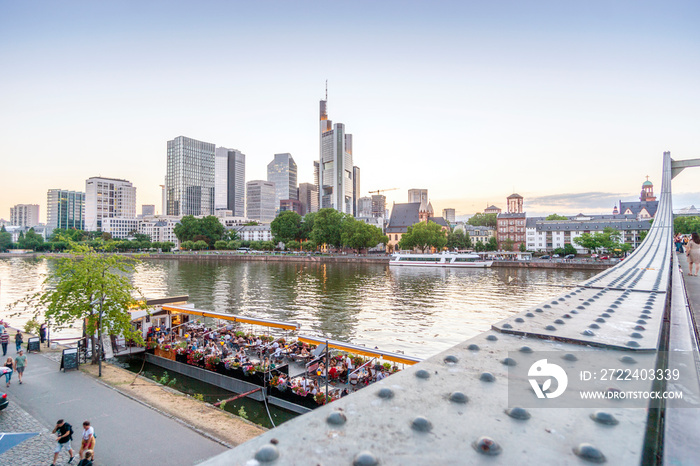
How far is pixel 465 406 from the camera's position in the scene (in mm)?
2336

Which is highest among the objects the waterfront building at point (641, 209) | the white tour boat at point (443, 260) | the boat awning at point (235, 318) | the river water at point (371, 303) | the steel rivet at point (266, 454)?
the waterfront building at point (641, 209)

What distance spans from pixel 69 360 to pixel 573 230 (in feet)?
422

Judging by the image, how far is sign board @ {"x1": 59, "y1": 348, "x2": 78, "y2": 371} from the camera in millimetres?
15266

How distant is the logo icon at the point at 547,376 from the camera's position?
2564mm

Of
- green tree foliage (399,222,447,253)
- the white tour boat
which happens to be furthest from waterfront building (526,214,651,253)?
the white tour boat

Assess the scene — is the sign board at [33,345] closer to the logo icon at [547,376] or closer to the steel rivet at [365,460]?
the steel rivet at [365,460]

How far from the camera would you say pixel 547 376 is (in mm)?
2842

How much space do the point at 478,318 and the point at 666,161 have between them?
34.0m

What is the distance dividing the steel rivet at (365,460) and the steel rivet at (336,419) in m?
0.33

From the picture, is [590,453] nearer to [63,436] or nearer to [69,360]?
[63,436]

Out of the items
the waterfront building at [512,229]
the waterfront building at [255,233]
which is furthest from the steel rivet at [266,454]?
the waterfront building at [255,233]

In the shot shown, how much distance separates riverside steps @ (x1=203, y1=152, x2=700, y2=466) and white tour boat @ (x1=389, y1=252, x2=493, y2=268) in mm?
82518

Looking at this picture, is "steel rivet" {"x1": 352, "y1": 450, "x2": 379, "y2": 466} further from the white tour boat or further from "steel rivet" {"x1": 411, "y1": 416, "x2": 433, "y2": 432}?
the white tour boat

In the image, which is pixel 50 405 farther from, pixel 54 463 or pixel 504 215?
pixel 504 215
